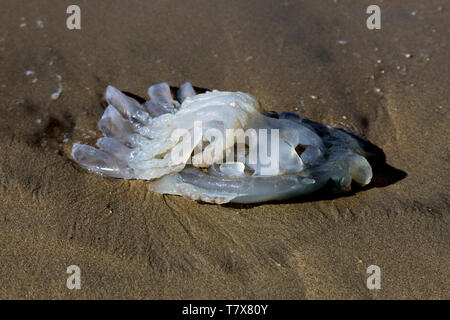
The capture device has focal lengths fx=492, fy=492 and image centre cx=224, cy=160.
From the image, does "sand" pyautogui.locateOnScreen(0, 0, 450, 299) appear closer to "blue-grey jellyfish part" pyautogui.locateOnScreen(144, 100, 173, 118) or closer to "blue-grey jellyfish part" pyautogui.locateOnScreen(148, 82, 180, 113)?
"blue-grey jellyfish part" pyautogui.locateOnScreen(148, 82, 180, 113)

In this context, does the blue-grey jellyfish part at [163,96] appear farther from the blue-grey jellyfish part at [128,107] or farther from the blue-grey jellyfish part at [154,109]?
the blue-grey jellyfish part at [128,107]

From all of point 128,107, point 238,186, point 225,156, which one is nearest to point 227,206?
point 238,186

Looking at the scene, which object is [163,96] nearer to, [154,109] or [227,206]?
[154,109]

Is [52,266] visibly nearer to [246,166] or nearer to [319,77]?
[246,166]

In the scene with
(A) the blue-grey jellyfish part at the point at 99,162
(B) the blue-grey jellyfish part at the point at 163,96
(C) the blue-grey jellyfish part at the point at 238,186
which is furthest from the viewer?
(B) the blue-grey jellyfish part at the point at 163,96

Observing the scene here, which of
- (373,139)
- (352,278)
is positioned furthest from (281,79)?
(352,278)

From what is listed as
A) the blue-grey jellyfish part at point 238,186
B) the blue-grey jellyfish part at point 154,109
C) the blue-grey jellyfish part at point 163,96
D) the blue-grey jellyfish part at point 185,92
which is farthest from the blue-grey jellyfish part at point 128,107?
the blue-grey jellyfish part at point 238,186

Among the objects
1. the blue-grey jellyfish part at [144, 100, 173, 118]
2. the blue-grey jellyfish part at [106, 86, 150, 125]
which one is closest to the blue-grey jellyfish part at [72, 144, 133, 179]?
the blue-grey jellyfish part at [106, 86, 150, 125]
